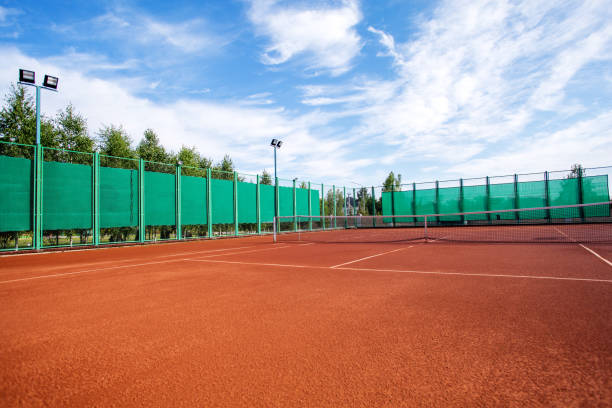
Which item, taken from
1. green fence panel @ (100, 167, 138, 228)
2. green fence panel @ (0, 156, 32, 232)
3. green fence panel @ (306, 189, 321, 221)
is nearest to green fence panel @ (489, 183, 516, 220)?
green fence panel @ (306, 189, 321, 221)

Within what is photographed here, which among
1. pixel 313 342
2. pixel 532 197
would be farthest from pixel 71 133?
pixel 532 197

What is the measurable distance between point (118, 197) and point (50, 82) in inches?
201

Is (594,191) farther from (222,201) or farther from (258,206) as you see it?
(222,201)

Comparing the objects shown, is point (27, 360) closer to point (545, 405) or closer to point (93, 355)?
point (93, 355)

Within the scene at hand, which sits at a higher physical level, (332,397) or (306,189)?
(306,189)

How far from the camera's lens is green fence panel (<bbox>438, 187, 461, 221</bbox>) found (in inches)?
1107

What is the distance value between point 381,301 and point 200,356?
2346 millimetres

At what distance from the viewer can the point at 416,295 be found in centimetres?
438

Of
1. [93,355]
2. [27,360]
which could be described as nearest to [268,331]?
[93,355]

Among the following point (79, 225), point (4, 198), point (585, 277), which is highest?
point (4, 198)

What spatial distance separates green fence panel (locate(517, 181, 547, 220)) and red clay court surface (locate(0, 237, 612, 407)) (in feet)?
76.9

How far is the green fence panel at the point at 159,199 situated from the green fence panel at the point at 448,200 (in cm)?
2170

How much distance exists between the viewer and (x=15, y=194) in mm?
11711

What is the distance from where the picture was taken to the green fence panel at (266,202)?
23.0m
